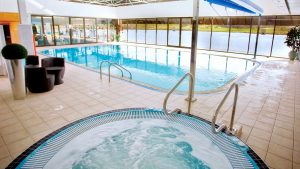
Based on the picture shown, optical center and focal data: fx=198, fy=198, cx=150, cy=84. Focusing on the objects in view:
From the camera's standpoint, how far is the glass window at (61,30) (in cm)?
1431

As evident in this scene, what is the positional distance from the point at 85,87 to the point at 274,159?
13.8 feet

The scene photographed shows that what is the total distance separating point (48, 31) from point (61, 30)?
94cm

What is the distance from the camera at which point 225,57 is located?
11.1 m

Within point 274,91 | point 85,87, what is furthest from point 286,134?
point 85,87

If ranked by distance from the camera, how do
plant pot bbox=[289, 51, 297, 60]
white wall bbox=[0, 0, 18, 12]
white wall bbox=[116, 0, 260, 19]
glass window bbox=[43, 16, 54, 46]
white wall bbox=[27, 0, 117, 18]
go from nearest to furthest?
plant pot bbox=[289, 51, 297, 60] → white wall bbox=[0, 0, 18, 12] → white wall bbox=[116, 0, 260, 19] → white wall bbox=[27, 0, 117, 18] → glass window bbox=[43, 16, 54, 46]

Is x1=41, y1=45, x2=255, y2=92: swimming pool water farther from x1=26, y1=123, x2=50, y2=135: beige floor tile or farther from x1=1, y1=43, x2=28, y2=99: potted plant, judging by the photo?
x1=26, y1=123, x2=50, y2=135: beige floor tile

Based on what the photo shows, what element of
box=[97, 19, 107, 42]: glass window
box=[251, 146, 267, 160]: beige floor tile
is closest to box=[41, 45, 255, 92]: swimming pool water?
box=[251, 146, 267, 160]: beige floor tile

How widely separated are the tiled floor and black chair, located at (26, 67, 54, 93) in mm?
182

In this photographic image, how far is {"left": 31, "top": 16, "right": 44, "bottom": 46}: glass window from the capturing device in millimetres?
13375

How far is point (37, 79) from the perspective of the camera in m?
4.39

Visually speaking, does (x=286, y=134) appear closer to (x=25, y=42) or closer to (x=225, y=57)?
(x=25, y=42)

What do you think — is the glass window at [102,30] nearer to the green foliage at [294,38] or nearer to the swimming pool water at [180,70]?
the swimming pool water at [180,70]

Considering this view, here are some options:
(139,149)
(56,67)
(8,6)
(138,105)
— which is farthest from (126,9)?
(139,149)

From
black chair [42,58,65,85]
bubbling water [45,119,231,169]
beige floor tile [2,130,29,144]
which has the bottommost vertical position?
bubbling water [45,119,231,169]
